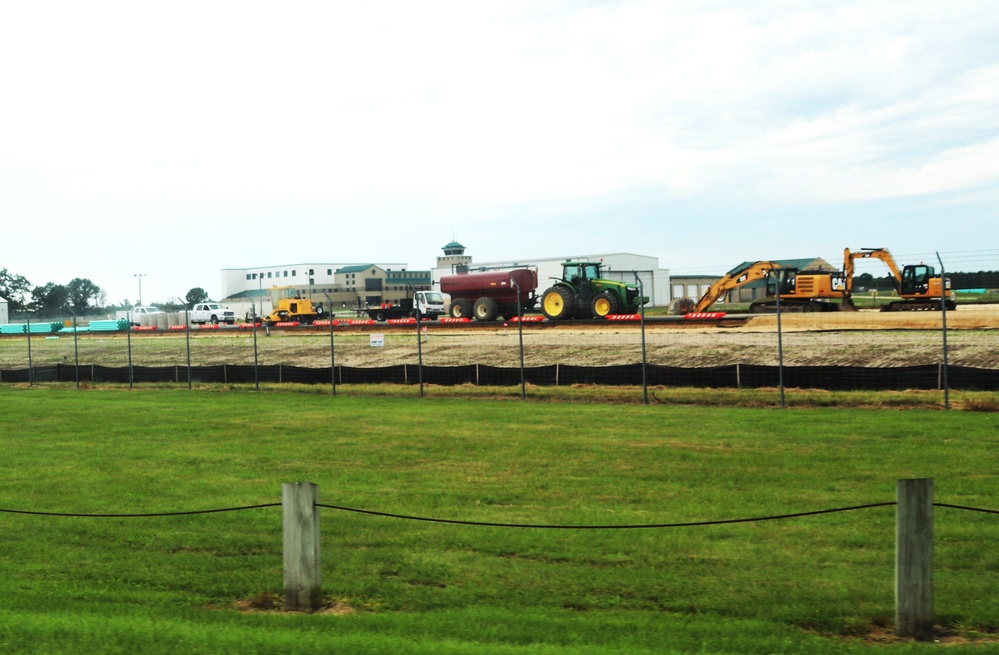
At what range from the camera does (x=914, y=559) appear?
5.62 meters

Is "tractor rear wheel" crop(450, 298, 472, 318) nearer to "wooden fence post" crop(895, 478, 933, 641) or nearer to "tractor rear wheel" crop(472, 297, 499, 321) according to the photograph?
"tractor rear wheel" crop(472, 297, 499, 321)

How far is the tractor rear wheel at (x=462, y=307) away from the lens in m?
47.5

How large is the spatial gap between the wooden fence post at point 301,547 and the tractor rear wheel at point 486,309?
39235 mm

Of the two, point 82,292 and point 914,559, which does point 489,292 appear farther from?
point 82,292

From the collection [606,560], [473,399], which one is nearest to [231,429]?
[473,399]

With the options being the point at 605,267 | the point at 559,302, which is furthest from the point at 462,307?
the point at 605,267

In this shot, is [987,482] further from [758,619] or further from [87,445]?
[87,445]

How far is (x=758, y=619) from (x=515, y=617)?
167cm

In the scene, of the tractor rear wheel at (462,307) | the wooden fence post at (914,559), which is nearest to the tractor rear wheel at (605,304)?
the tractor rear wheel at (462,307)

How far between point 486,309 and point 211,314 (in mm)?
39511

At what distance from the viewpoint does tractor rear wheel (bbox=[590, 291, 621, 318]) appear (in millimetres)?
40562

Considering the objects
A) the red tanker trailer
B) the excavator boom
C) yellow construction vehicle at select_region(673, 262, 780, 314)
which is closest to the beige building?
the red tanker trailer

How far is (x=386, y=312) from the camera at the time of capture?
62.2 m

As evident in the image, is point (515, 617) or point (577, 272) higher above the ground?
point (577, 272)
